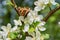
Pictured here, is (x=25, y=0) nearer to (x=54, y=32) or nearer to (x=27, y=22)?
(x=54, y=32)

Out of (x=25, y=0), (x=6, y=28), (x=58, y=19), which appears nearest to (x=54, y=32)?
(x=58, y=19)

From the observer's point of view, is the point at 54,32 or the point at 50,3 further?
the point at 54,32

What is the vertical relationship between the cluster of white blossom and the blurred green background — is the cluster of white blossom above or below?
below

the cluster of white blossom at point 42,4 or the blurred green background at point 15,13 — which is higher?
the blurred green background at point 15,13

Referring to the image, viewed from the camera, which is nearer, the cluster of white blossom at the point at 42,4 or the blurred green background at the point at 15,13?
the cluster of white blossom at the point at 42,4

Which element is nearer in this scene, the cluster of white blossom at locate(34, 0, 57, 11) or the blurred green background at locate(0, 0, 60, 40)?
the cluster of white blossom at locate(34, 0, 57, 11)

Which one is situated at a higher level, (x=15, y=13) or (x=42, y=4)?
(x=15, y=13)

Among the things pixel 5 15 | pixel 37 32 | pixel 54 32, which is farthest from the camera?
pixel 5 15

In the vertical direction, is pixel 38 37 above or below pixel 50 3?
below

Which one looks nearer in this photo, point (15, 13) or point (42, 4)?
point (42, 4)

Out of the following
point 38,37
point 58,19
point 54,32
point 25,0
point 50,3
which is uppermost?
point 25,0

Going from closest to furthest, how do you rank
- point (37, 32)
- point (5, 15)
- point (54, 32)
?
point (37, 32), point (54, 32), point (5, 15)
